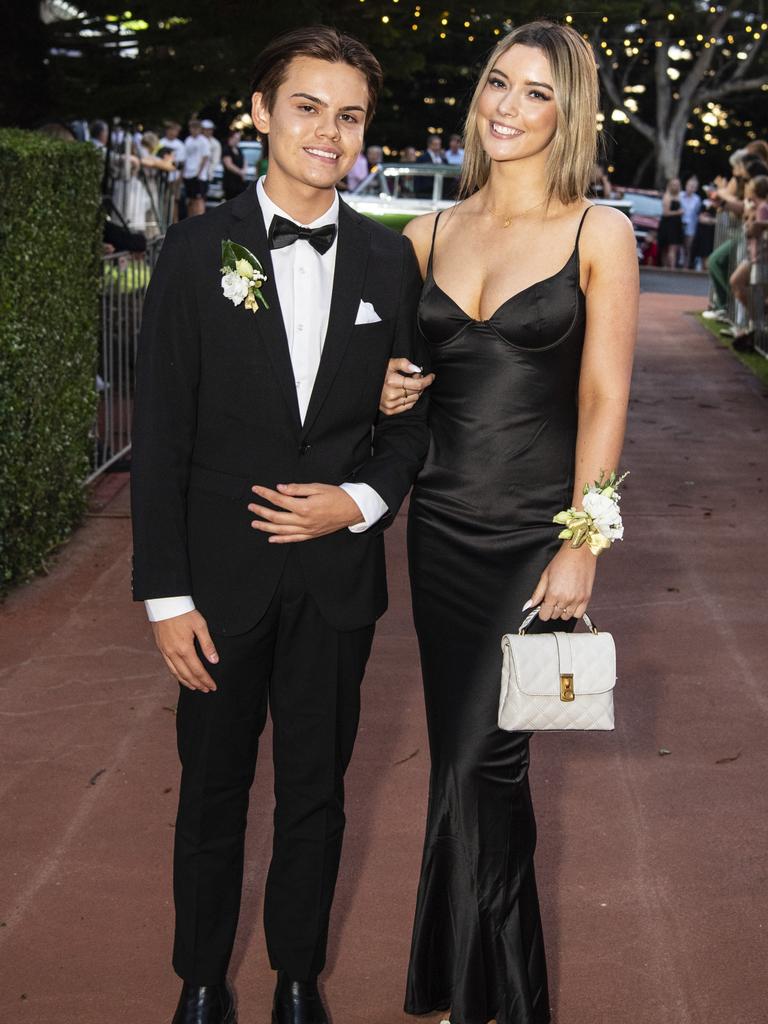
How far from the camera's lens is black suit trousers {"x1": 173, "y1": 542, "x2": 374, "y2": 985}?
3145mm

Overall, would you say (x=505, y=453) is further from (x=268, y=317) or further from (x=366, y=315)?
(x=268, y=317)

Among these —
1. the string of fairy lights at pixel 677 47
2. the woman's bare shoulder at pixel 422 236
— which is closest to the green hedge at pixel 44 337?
the woman's bare shoulder at pixel 422 236

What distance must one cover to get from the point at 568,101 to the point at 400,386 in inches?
30.1

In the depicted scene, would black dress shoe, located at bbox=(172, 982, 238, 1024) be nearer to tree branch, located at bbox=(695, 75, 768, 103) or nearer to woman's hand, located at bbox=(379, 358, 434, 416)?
woman's hand, located at bbox=(379, 358, 434, 416)

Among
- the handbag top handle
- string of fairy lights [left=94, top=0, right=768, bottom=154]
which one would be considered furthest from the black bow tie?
string of fairy lights [left=94, top=0, right=768, bottom=154]

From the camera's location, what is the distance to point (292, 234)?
10.0ft

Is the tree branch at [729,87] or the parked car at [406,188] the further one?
the tree branch at [729,87]

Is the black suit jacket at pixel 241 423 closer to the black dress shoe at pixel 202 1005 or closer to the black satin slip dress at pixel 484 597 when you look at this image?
the black satin slip dress at pixel 484 597

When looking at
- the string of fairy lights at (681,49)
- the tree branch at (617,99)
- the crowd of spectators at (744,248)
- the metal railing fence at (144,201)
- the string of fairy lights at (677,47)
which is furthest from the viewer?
the tree branch at (617,99)

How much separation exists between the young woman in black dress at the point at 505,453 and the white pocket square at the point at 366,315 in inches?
6.1

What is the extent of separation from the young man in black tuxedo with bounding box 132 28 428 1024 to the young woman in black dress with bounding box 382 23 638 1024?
157 millimetres

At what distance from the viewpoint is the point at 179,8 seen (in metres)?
13.0

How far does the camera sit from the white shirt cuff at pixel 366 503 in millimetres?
3082

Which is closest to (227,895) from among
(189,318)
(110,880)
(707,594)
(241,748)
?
(241,748)
